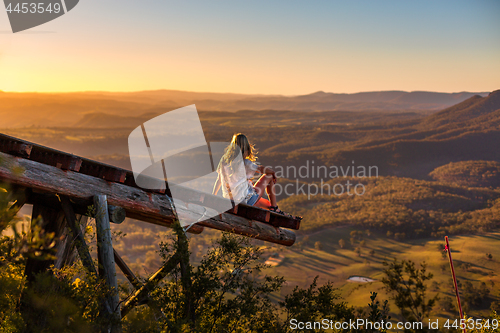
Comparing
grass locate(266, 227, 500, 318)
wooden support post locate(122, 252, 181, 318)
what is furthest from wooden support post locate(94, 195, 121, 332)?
grass locate(266, 227, 500, 318)

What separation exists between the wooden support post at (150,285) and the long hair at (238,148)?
2.05 metres

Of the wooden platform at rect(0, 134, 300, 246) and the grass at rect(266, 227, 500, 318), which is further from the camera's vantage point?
the grass at rect(266, 227, 500, 318)

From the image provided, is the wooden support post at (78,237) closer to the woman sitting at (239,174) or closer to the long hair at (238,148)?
the woman sitting at (239,174)

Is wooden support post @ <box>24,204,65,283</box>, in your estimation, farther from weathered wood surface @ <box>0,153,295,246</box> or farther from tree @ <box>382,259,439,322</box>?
tree @ <box>382,259,439,322</box>

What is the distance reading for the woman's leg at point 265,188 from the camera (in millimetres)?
6074

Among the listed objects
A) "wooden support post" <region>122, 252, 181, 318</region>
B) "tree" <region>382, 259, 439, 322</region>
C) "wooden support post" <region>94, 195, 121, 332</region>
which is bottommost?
"tree" <region>382, 259, 439, 322</region>

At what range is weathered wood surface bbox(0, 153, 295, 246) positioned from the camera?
133 inches

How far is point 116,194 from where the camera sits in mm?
4051

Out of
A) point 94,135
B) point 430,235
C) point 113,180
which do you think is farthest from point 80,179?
point 94,135

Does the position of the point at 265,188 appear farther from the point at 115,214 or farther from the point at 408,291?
the point at 408,291

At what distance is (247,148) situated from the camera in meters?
5.85

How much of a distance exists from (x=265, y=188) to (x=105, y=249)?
290 centimetres

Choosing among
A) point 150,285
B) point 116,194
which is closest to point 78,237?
point 116,194

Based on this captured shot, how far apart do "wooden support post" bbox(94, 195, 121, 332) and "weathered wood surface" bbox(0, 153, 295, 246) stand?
168 mm
